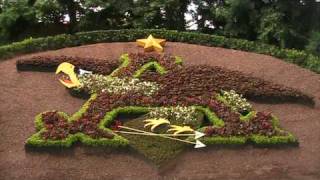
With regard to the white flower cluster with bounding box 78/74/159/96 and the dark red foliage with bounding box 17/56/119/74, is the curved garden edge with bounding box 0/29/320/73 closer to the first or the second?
the dark red foliage with bounding box 17/56/119/74

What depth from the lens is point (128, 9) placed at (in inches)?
545

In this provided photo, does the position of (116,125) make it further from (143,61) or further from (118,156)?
(143,61)

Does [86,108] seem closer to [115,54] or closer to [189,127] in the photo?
[189,127]

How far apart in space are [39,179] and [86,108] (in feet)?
5.49

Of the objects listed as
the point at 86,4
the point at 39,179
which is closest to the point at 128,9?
the point at 86,4

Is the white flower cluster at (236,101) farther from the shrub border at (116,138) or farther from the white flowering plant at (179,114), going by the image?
the white flowering plant at (179,114)

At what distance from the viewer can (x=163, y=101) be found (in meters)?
9.08

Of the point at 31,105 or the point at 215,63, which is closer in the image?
the point at 31,105

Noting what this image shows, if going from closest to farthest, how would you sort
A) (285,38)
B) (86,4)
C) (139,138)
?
1. (139,138)
2. (285,38)
3. (86,4)

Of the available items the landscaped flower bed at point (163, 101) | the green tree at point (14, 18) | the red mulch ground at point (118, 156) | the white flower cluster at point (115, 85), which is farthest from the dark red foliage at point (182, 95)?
the green tree at point (14, 18)

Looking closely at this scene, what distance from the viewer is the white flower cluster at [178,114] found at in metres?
8.61

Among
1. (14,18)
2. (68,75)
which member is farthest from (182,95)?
(14,18)

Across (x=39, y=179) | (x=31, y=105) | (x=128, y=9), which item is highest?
(x=128, y=9)

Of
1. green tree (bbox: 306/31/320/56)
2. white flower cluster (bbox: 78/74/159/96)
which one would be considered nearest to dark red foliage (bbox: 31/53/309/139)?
white flower cluster (bbox: 78/74/159/96)
